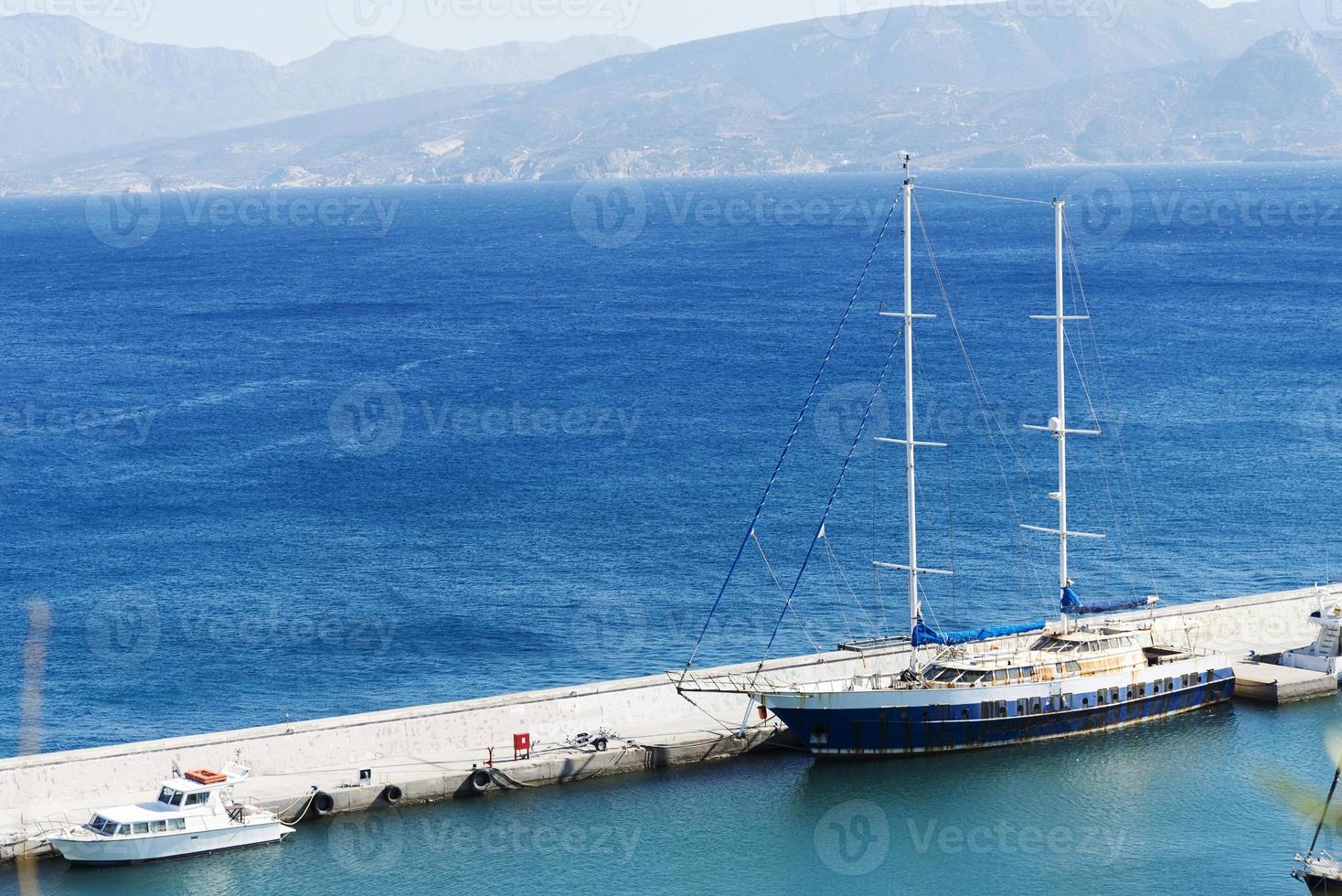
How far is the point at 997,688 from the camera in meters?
52.0

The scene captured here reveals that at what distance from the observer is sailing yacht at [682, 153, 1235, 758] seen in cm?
5100

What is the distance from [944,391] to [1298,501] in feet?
100

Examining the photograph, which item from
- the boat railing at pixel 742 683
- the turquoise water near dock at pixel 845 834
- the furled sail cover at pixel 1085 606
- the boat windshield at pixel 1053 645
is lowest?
the turquoise water near dock at pixel 845 834

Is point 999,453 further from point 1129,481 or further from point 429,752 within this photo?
point 429,752

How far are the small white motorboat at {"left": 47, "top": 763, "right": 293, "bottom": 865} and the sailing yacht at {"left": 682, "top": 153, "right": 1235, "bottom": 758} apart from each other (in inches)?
512

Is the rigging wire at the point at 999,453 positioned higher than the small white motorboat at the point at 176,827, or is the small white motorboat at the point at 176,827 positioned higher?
the rigging wire at the point at 999,453

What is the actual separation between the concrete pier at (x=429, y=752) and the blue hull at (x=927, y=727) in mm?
1357

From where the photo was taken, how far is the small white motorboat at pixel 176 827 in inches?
1692

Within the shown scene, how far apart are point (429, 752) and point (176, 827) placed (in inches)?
294

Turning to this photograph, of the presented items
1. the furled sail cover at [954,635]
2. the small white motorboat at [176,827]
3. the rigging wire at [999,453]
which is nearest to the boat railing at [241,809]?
the small white motorboat at [176,827]

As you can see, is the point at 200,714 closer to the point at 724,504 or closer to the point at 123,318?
the point at 724,504

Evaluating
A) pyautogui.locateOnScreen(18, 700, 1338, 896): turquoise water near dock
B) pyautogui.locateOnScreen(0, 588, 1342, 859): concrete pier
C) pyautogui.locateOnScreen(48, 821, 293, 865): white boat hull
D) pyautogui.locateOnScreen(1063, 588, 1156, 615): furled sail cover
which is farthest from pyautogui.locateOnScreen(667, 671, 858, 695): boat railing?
pyautogui.locateOnScreen(48, 821, 293, 865): white boat hull

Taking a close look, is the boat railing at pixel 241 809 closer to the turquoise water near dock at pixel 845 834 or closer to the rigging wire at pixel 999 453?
the turquoise water near dock at pixel 845 834

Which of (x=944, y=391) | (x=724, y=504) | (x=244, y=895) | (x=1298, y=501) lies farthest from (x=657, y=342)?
(x=244, y=895)
